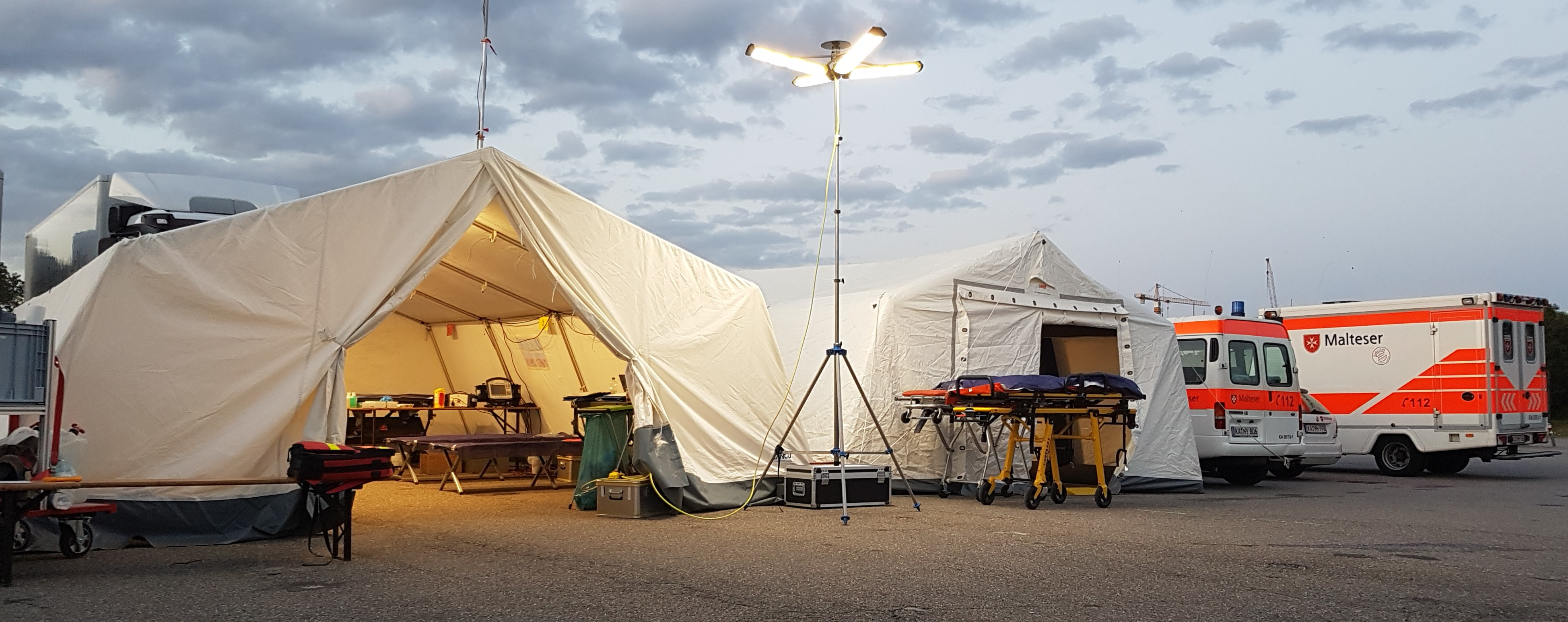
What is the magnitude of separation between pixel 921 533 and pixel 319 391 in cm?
395

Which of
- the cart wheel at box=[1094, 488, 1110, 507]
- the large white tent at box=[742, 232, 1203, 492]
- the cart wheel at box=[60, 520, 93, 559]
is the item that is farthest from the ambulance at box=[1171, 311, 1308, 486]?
the cart wheel at box=[60, 520, 93, 559]

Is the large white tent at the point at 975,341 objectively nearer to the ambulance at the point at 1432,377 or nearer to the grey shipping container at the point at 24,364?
the ambulance at the point at 1432,377

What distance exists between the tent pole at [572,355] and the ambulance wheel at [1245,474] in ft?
23.9

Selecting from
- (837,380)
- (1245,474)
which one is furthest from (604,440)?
(1245,474)

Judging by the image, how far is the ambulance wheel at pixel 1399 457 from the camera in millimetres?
13859

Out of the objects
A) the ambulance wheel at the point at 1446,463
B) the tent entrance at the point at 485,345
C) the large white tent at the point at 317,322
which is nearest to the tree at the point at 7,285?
the tent entrance at the point at 485,345

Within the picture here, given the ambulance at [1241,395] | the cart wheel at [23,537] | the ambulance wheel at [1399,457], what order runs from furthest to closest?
the ambulance wheel at [1399,457], the ambulance at [1241,395], the cart wheel at [23,537]

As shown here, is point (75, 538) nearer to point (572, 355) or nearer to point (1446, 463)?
point (572, 355)

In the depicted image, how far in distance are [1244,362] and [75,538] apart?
36.7 feet

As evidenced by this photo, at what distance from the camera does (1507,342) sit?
13406mm

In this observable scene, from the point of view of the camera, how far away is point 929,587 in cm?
534

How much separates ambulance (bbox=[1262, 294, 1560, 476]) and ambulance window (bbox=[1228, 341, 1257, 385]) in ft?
7.36

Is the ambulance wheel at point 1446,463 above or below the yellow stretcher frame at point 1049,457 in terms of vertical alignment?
below

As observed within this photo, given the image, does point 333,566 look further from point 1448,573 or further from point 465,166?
point 1448,573
